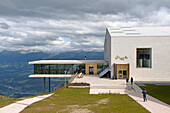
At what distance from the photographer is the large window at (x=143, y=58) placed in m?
→ 30.6

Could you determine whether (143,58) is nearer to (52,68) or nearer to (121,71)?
(121,71)

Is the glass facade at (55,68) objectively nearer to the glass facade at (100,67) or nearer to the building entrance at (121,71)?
the glass facade at (100,67)

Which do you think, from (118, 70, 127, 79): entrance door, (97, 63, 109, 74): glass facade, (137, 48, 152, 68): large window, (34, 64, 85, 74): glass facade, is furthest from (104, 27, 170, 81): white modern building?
(34, 64, 85, 74): glass facade

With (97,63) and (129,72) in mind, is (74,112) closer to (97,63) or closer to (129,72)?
(129,72)

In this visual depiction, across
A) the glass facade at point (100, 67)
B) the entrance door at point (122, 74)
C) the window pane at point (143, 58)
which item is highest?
the window pane at point (143, 58)

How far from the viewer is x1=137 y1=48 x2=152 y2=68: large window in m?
30.6

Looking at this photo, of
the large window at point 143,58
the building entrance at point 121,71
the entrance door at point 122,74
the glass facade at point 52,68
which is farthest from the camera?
the glass facade at point 52,68

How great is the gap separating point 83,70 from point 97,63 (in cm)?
365

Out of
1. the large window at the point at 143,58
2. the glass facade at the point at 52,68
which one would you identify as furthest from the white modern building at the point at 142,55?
the glass facade at the point at 52,68

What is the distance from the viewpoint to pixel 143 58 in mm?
30719

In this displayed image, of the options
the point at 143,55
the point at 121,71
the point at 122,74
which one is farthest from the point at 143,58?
the point at 122,74

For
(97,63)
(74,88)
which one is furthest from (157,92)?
(97,63)

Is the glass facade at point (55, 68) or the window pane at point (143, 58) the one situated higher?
the window pane at point (143, 58)

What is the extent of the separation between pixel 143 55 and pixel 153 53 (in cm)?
186
